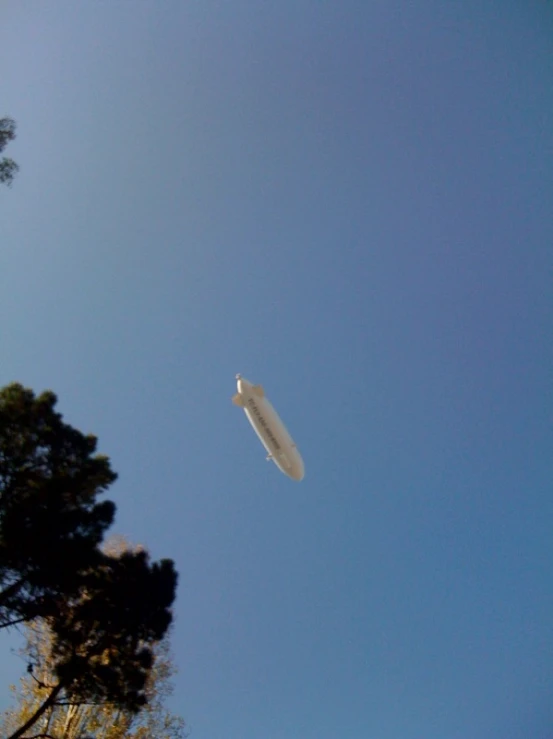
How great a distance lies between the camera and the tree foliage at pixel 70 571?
1219 centimetres

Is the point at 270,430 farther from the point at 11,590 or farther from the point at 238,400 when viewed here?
the point at 11,590

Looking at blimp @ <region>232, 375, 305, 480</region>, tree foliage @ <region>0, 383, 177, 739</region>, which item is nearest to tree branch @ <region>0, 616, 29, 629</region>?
tree foliage @ <region>0, 383, 177, 739</region>

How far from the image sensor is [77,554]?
12930 mm

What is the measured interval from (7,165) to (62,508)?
9.24m

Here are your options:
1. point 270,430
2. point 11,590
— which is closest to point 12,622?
point 11,590

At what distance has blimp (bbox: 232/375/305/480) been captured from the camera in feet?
80.2

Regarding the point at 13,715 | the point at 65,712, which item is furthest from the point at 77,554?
the point at 13,715

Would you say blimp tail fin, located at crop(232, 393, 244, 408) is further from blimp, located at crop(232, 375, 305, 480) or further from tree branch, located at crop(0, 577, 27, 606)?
tree branch, located at crop(0, 577, 27, 606)

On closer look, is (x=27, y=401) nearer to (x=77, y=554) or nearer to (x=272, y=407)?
(x=77, y=554)

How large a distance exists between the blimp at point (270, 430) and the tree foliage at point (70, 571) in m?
11.0

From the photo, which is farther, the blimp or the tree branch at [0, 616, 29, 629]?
the blimp

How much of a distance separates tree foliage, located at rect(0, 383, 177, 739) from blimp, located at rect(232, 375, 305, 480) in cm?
1099

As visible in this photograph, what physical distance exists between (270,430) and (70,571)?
43.1 ft

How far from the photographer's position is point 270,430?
80.4ft
